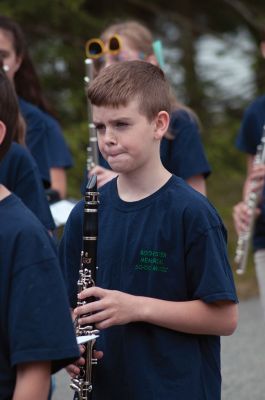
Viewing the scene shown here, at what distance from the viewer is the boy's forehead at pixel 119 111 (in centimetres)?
282

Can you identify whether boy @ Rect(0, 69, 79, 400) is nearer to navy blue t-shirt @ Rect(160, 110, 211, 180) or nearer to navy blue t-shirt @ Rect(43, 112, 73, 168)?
navy blue t-shirt @ Rect(160, 110, 211, 180)

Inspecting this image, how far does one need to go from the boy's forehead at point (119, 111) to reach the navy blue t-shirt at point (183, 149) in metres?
1.35

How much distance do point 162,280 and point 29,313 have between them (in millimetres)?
661

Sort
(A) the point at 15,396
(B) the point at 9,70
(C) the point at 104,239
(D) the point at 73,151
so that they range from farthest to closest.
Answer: (D) the point at 73,151
(B) the point at 9,70
(C) the point at 104,239
(A) the point at 15,396

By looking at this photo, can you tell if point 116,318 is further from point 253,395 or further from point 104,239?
point 253,395

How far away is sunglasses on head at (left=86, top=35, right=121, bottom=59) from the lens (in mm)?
4000

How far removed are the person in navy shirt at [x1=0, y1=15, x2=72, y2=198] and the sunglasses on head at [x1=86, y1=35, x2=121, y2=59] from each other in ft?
→ 2.98

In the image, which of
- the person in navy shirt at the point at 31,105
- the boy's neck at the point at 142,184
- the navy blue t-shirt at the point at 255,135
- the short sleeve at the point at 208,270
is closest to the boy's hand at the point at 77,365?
the short sleeve at the point at 208,270

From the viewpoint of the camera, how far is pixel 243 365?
586 centimetres

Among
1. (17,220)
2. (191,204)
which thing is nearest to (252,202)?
(191,204)

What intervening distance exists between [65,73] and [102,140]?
7161 millimetres

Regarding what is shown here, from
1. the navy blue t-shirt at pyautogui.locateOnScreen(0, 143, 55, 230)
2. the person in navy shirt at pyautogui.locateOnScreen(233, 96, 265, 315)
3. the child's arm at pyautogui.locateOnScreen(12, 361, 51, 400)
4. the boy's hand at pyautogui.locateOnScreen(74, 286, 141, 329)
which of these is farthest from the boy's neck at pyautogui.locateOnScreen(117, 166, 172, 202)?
the person in navy shirt at pyautogui.locateOnScreen(233, 96, 265, 315)

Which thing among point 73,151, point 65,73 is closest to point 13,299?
point 73,151

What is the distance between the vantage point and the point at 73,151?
908 cm
